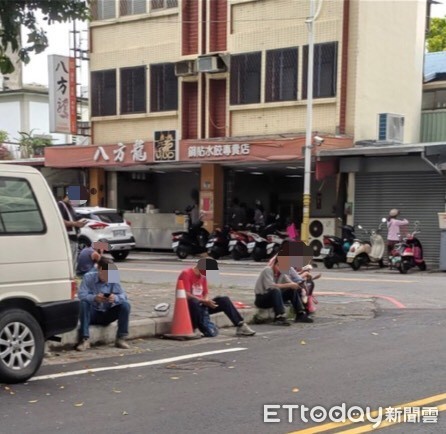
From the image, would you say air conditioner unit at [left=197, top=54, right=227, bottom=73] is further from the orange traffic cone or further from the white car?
the orange traffic cone

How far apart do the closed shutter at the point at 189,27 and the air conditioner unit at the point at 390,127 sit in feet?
24.6

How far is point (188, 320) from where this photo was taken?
9.37 meters

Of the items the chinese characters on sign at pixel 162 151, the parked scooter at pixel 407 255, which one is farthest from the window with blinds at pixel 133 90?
the parked scooter at pixel 407 255

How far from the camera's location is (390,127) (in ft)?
74.4

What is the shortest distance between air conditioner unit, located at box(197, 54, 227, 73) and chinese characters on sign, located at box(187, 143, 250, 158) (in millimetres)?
2825

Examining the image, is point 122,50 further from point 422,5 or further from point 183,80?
point 422,5

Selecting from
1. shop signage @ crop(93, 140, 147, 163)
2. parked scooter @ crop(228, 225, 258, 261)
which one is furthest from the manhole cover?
shop signage @ crop(93, 140, 147, 163)

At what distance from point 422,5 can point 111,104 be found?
1245 cm

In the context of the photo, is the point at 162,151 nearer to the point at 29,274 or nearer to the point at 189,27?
the point at 189,27

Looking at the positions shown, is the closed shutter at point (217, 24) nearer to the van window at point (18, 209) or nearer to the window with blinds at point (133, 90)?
the window with blinds at point (133, 90)

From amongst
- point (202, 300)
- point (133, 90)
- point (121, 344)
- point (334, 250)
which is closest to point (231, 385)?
point (121, 344)

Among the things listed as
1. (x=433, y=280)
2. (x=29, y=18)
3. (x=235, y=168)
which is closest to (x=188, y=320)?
(x=29, y=18)

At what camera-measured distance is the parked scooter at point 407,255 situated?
18.7 metres

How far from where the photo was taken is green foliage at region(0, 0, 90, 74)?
28.7 feet
